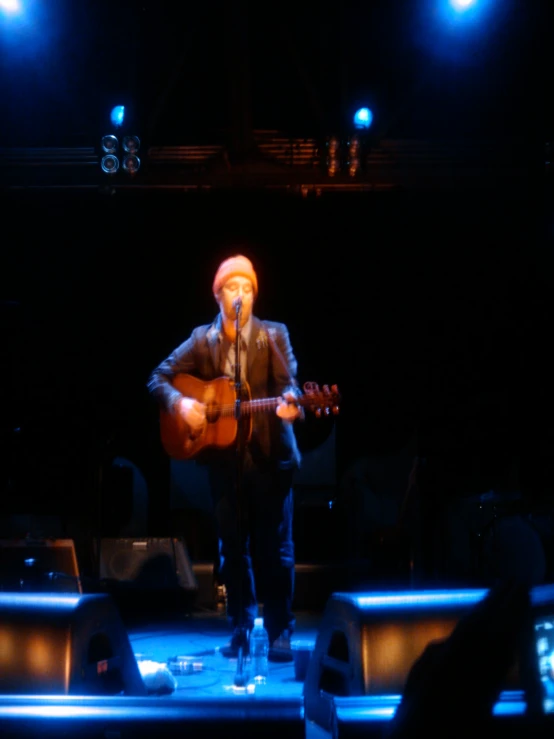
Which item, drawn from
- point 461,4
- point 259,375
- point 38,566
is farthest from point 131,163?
point 38,566

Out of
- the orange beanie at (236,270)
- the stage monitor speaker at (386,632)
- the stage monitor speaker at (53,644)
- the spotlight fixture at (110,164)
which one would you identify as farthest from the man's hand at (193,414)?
the spotlight fixture at (110,164)

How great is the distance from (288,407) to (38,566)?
296 centimetres

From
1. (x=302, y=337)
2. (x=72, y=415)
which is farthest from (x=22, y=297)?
(x=302, y=337)

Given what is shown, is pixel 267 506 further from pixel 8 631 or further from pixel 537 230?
pixel 537 230

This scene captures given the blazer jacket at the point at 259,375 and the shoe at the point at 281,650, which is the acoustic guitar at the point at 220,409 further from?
the shoe at the point at 281,650

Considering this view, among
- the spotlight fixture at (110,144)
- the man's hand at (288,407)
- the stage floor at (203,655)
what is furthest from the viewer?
the spotlight fixture at (110,144)

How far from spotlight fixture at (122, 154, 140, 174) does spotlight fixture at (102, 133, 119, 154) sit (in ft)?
0.43

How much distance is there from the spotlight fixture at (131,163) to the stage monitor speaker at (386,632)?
5.08 meters

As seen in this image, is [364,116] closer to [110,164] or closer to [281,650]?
[110,164]

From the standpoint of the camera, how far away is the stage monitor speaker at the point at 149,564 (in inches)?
233

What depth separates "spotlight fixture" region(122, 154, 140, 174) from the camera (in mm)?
6327

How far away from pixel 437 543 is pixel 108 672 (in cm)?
554

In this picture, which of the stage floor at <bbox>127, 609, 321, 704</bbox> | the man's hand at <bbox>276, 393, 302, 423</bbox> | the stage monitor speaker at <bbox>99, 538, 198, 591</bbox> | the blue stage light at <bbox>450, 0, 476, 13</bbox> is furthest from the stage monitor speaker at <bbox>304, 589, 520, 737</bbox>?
the blue stage light at <bbox>450, 0, 476, 13</bbox>

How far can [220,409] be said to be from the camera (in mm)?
3775
